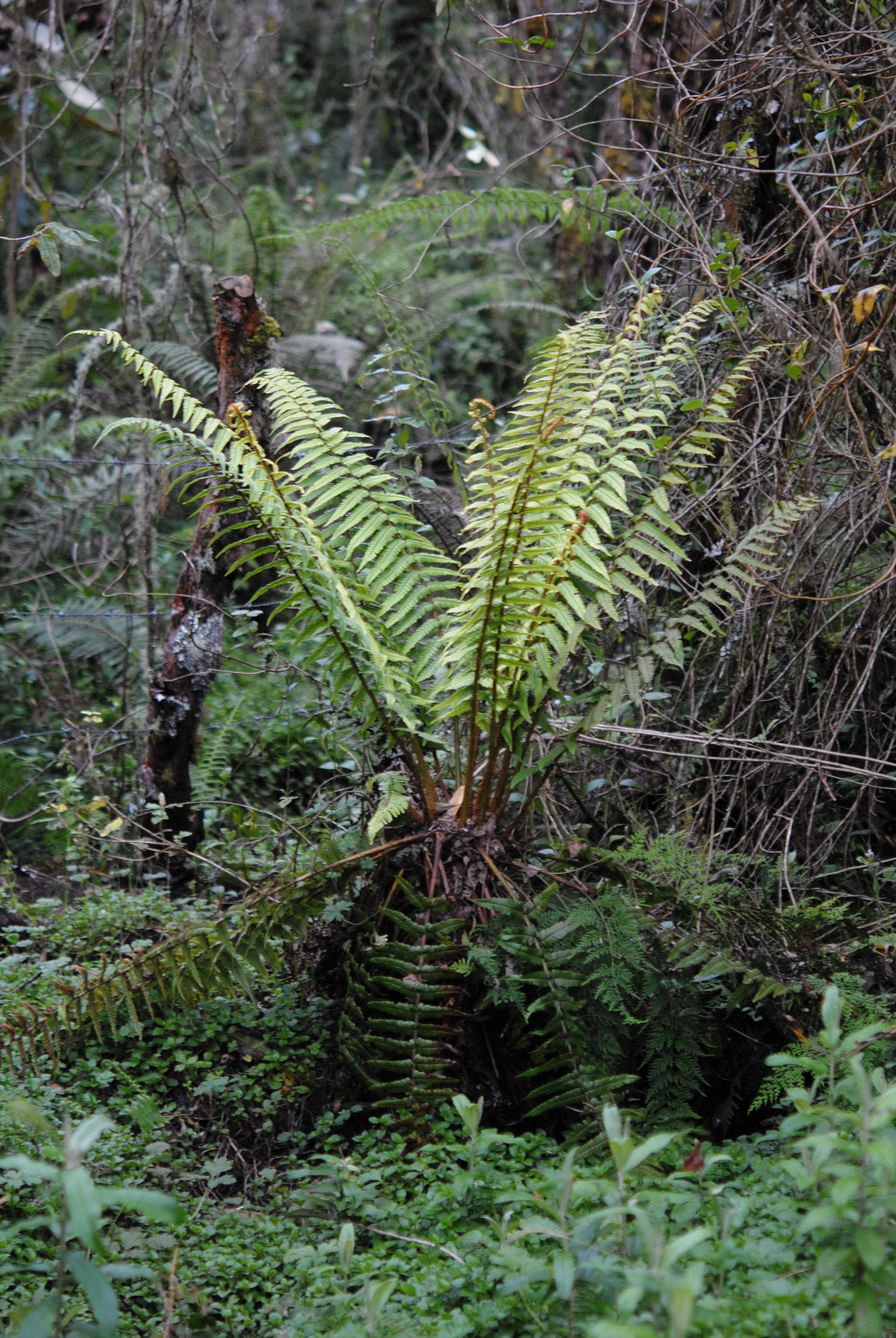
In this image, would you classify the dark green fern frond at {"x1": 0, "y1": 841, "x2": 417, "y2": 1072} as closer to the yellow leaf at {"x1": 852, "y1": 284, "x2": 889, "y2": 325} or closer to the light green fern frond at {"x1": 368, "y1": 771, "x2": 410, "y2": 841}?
the light green fern frond at {"x1": 368, "y1": 771, "x2": 410, "y2": 841}

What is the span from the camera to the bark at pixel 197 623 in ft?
11.0

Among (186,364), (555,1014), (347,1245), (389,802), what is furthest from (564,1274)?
(186,364)

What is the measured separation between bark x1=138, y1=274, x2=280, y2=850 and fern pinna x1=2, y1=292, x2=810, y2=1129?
0.54 metres

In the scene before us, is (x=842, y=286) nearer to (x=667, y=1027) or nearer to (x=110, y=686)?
(x=667, y=1027)

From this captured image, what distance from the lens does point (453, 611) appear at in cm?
253

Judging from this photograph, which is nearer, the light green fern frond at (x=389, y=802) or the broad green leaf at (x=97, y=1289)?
the broad green leaf at (x=97, y=1289)

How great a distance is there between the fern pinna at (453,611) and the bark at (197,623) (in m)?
0.54

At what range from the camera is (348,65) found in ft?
32.3

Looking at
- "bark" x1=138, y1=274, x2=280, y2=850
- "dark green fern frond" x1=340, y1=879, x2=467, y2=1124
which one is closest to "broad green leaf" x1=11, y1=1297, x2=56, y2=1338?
"dark green fern frond" x1=340, y1=879, x2=467, y2=1124

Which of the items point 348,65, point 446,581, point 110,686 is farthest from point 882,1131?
point 348,65

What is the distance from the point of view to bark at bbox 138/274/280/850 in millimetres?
3344

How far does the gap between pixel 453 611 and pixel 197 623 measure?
1.22 meters

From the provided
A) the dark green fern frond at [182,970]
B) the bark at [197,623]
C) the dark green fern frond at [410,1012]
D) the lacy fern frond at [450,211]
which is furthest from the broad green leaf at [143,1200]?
the lacy fern frond at [450,211]

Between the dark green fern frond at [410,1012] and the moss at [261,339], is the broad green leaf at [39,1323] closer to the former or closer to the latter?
the dark green fern frond at [410,1012]
